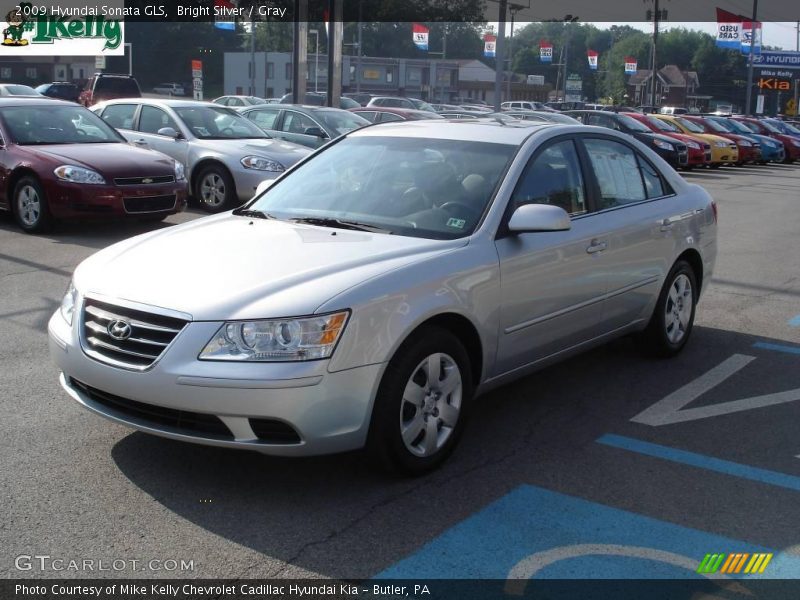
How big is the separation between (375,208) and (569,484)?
5.83 feet

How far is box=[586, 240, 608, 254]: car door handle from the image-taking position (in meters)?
5.50

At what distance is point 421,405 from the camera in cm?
433

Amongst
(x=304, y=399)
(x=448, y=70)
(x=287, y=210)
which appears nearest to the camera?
(x=304, y=399)

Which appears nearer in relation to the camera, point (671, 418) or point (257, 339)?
point (257, 339)

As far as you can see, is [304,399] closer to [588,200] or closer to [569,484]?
[569,484]

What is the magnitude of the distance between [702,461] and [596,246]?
4.71 ft

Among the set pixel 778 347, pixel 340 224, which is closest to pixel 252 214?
pixel 340 224

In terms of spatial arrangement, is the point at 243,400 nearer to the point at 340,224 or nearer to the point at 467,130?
the point at 340,224

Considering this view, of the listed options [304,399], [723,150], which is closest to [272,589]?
[304,399]

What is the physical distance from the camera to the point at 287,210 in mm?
5379

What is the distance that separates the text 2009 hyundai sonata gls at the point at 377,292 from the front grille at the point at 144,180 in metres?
5.50

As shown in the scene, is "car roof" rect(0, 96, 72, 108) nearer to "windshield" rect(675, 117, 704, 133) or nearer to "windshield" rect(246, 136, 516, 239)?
"windshield" rect(246, 136, 516, 239)

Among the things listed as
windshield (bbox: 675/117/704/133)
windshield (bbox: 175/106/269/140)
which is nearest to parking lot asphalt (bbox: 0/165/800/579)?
windshield (bbox: 175/106/269/140)

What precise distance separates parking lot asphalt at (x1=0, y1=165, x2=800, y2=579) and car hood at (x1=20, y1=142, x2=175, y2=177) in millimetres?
4752
